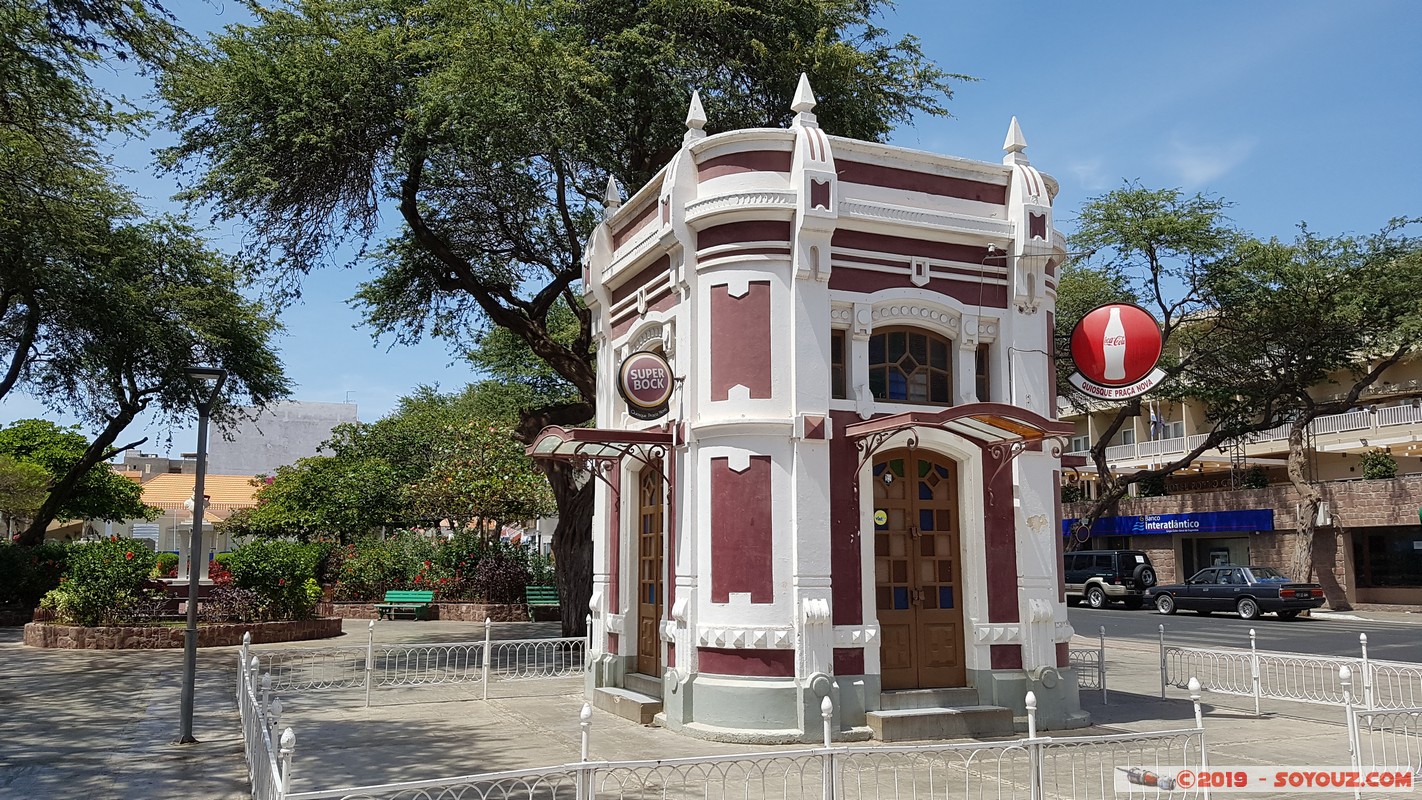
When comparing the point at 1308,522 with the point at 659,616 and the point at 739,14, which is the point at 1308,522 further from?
the point at 659,616

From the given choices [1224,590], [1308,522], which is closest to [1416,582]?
[1308,522]

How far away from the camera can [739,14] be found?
838 inches

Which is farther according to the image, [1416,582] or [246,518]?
[246,518]

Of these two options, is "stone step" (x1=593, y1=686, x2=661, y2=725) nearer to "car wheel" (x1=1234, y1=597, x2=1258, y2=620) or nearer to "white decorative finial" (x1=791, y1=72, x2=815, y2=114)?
"white decorative finial" (x1=791, y1=72, x2=815, y2=114)

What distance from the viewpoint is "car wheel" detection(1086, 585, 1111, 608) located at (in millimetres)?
39969

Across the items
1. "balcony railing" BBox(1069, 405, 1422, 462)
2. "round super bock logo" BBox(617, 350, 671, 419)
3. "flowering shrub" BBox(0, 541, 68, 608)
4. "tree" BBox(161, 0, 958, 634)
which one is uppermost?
"tree" BBox(161, 0, 958, 634)

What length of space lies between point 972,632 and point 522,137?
12.2 m

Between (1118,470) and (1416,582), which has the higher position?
(1118,470)

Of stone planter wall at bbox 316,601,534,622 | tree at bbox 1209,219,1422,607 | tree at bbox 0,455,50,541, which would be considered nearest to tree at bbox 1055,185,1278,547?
tree at bbox 1209,219,1422,607

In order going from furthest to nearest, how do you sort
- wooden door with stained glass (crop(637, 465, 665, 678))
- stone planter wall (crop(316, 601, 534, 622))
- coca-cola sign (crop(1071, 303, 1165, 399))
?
stone planter wall (crop(316, 601, 534, 622)), wooden door with stained glass (crop(637, 465, 665, 678)), coca-cola sign (crop(1071, 303, 1165, 399))

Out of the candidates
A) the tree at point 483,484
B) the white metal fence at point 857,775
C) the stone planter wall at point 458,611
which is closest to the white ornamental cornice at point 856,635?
the white metal fence at point 857,775

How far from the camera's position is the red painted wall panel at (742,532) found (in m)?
12.5

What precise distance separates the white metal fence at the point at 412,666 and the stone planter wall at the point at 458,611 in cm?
923

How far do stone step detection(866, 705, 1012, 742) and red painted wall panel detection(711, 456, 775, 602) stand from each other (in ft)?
6.51
